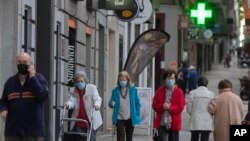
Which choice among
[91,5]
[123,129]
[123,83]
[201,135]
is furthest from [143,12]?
[201,135]

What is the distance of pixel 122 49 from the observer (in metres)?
26.6

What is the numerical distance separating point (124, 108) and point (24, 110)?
588 cm

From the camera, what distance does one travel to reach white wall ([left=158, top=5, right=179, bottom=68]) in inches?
1699

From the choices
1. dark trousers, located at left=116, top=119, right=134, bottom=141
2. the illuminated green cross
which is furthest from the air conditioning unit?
the illuminated green cross

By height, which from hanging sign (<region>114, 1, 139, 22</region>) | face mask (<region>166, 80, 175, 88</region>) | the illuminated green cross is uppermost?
the illuminated green cross

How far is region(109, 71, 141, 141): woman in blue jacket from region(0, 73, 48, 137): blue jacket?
5.67m

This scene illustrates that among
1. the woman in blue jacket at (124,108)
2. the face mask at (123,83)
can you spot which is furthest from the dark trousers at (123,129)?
the face mask at (123,83)

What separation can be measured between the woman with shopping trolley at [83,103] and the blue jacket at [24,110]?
3.58 m

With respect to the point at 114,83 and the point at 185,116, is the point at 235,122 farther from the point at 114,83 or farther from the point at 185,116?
the point at 185,116

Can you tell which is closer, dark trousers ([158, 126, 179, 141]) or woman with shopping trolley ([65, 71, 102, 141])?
woman with shopping trolley ([65, 71, 102, 141])

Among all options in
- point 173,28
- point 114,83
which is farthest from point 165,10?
point 114,83

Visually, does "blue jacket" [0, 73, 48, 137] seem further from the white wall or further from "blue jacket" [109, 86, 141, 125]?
the white wall

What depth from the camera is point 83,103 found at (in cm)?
1458

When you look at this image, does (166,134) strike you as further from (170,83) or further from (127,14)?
(127,14)
